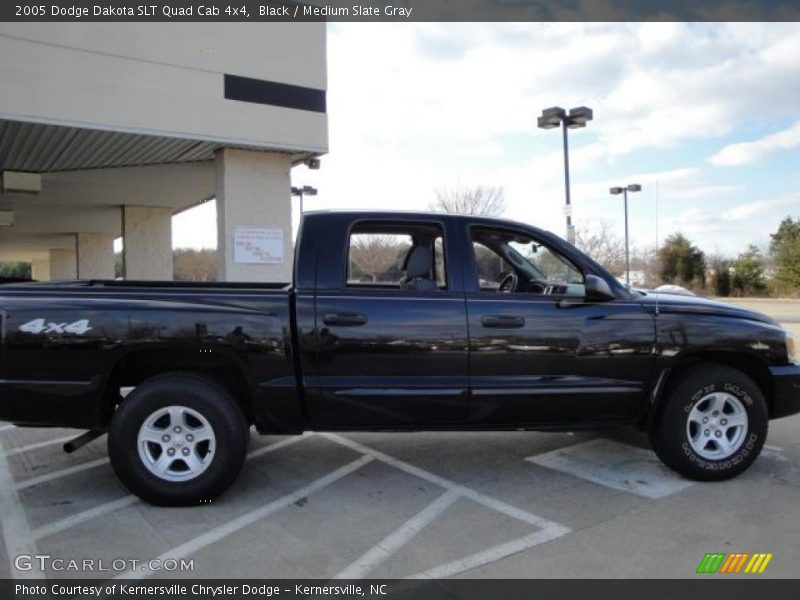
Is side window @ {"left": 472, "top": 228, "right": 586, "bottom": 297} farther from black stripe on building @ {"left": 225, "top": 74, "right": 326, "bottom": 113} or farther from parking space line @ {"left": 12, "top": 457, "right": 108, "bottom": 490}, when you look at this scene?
black stripe on building @ {"left": 225, "top": 74, "right": 326, "bottom": 113}

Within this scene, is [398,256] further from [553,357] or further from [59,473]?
[59,473]

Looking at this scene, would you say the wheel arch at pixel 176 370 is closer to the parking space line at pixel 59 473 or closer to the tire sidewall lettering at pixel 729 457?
the parking space line at pixel 59 473

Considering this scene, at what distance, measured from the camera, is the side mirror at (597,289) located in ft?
14.2

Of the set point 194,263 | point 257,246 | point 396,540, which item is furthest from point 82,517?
point 194,263

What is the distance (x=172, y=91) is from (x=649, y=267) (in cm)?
4103

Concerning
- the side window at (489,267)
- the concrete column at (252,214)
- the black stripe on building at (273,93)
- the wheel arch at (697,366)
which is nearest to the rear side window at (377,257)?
the side window at (489,267)

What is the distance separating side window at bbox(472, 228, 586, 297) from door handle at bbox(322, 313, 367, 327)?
0.90 metres

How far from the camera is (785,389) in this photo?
4.62 metres

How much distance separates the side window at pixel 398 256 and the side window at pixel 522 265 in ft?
0.98

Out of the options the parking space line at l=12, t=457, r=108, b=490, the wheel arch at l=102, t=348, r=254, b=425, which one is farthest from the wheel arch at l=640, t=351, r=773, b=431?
the parking space line at l=12, t=457, r=108, b=490

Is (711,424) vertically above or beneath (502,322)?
beneath

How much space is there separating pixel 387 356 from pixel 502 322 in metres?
0.79

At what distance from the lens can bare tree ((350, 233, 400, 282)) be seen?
4.63m

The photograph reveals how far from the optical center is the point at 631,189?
3262cm
